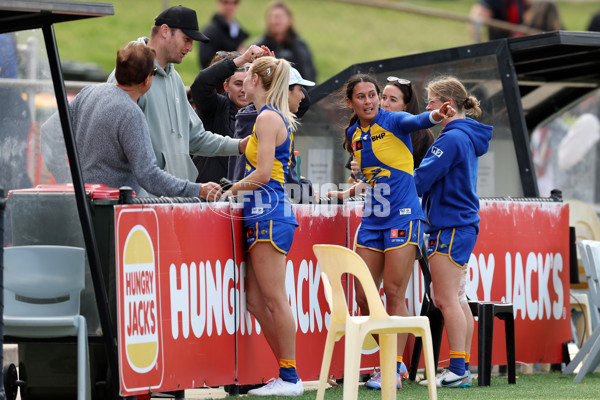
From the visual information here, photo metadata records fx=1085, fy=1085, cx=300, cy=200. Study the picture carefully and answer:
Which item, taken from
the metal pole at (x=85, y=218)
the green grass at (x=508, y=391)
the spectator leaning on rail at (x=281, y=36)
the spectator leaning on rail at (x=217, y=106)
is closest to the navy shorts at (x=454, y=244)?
the green grass at (x=508, y=391)

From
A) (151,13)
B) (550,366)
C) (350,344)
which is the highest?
(151,13)

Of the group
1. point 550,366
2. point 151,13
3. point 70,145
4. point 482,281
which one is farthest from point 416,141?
point 151,13

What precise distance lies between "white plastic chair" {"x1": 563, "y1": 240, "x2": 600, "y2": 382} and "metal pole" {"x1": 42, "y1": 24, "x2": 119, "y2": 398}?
3723mm

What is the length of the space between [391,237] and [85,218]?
2016 millimetres

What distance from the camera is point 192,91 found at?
7.93 meters

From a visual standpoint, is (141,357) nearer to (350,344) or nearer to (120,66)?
(350,344)

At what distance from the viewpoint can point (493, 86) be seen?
926 centimetres

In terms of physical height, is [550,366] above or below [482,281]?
below

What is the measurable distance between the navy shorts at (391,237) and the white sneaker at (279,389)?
1.02m

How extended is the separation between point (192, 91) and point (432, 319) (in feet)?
7.88

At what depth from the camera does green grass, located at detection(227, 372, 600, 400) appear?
6863 mm

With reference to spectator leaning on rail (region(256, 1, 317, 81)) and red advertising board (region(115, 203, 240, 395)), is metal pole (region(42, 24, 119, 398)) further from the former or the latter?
spectator leaning on rail (region(256, 1, 317, 81))

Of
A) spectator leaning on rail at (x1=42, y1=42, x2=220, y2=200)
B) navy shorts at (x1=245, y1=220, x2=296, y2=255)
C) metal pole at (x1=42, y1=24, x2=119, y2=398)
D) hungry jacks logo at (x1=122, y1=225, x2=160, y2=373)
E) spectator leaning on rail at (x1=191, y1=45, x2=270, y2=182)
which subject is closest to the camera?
metal pole at (x1=42, y1=24, x2=119, y2=398)

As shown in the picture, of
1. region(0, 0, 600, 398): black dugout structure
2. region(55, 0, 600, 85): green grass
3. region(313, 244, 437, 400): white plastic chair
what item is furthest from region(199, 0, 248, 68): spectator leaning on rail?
region(313, 244, 437, 400): white plastic chair
